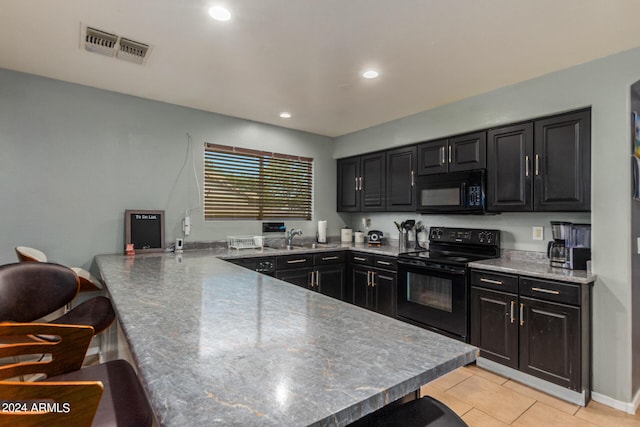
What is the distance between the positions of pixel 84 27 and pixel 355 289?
136 inches

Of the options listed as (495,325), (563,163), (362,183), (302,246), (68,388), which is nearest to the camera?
(68,388)

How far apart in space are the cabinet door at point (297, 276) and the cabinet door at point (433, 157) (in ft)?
5.69

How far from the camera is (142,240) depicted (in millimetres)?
3105

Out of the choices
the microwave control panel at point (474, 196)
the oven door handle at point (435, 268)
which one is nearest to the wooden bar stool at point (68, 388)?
the oven door handle at point (435, 268)

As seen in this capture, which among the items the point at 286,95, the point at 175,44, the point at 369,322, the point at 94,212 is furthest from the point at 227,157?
the point at 369,322

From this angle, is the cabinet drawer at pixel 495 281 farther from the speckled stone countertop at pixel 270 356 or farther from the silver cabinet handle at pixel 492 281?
the speckled stone countertop at pixel 270 356

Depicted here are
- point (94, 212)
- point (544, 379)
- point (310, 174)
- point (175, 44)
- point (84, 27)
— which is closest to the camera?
point (84, 27)

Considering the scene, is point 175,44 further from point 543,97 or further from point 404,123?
point 543,97

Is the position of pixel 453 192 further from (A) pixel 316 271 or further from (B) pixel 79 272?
(B) pixel 79 272

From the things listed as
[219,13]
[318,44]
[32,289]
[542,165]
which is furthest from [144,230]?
[542,165]

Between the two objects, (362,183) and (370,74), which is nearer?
(370,74)

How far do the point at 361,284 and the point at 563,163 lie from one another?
2.33 metres

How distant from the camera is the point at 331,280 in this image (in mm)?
3881

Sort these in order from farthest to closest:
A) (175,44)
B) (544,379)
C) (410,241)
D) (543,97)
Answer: (410,241), (543,97), (544,379), (175,44)
